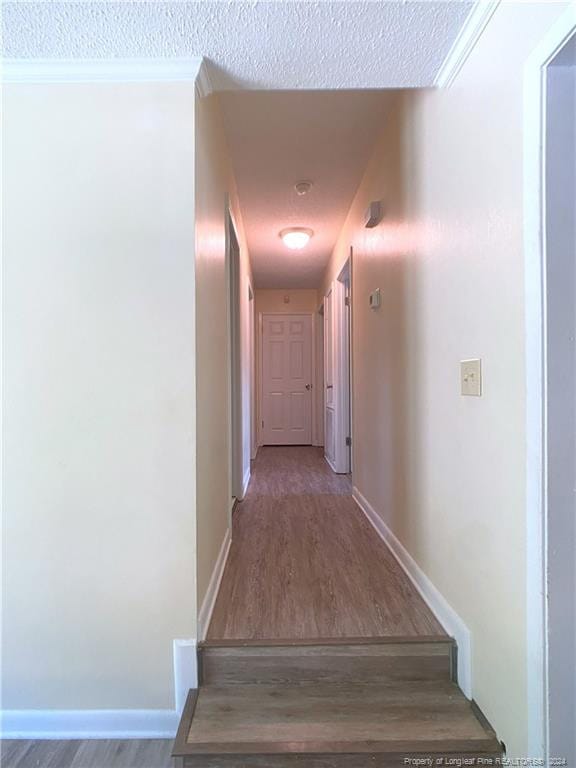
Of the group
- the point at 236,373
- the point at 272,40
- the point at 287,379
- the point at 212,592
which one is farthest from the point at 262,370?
the point at 272,40

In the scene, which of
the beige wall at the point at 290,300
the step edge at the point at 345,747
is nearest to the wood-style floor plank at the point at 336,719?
the step edge at the point at 345,747

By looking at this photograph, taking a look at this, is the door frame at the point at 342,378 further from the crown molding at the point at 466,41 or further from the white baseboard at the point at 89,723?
the white baseboard at the point at 89,723

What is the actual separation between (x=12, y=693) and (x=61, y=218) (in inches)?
69.0

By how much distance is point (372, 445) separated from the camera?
2545 mm

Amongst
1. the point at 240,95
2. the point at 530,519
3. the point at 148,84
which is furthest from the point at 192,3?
the point at 530,519

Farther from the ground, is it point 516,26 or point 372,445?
point 516,26

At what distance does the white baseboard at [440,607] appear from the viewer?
4.33 ft

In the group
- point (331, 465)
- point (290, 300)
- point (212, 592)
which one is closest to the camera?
point (212, 592)

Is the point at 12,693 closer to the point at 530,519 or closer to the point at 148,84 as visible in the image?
the point at 530,519

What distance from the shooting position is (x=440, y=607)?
4.93 ft

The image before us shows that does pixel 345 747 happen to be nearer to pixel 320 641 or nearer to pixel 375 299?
pixel 320 641

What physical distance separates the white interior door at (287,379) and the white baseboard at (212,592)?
363 centimetres

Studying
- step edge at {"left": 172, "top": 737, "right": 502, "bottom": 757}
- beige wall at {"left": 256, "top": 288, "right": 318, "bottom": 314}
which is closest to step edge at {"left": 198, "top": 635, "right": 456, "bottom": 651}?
step edge at {"left": 172, "top": 737, "right": 502, "bottom": 757}

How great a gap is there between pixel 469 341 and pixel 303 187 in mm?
2032
